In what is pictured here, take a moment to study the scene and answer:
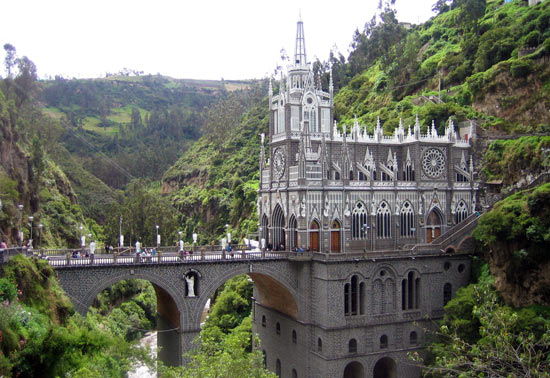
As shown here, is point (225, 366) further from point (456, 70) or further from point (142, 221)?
point (456, 70)

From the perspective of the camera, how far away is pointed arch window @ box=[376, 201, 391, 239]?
4672cm

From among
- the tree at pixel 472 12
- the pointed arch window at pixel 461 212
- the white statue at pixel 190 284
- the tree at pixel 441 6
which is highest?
the tree at pixel 441 6

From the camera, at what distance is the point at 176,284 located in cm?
4025

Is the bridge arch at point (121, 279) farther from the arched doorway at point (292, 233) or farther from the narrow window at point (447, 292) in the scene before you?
the narrow window at point (447, 292)

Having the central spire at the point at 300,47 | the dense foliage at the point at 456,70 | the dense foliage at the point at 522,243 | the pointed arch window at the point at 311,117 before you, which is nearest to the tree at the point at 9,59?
the dense foliage at the point at 456,70

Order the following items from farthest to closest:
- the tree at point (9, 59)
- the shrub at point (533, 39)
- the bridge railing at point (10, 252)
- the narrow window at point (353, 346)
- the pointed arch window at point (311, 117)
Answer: the tree at point (9, 59) → the shrub at point (533, 39) → the pointed arch window at point (311, 117) → the narrow window at point (353, 346) → the bridge railing at point (10, 252)

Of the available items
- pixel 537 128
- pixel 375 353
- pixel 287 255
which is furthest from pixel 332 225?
pixel 537 128

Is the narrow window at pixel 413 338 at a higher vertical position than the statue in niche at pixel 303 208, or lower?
lower

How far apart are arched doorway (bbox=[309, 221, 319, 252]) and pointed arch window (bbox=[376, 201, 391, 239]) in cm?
596

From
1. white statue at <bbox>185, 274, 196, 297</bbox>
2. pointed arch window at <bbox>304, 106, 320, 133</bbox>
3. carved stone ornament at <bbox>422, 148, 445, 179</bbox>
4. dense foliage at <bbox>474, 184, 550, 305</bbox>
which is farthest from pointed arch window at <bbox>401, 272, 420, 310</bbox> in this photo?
white statue at <bbox>185, 274, 196, 297</bbox>

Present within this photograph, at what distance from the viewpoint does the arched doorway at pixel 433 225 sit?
160ft

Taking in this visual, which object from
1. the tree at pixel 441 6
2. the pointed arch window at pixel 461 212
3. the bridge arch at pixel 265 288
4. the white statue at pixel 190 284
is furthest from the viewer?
the tree at pixel 441 6

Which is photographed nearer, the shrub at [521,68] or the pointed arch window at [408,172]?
the pointed arch window at [408,172]

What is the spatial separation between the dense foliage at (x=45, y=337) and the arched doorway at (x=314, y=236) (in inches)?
695
